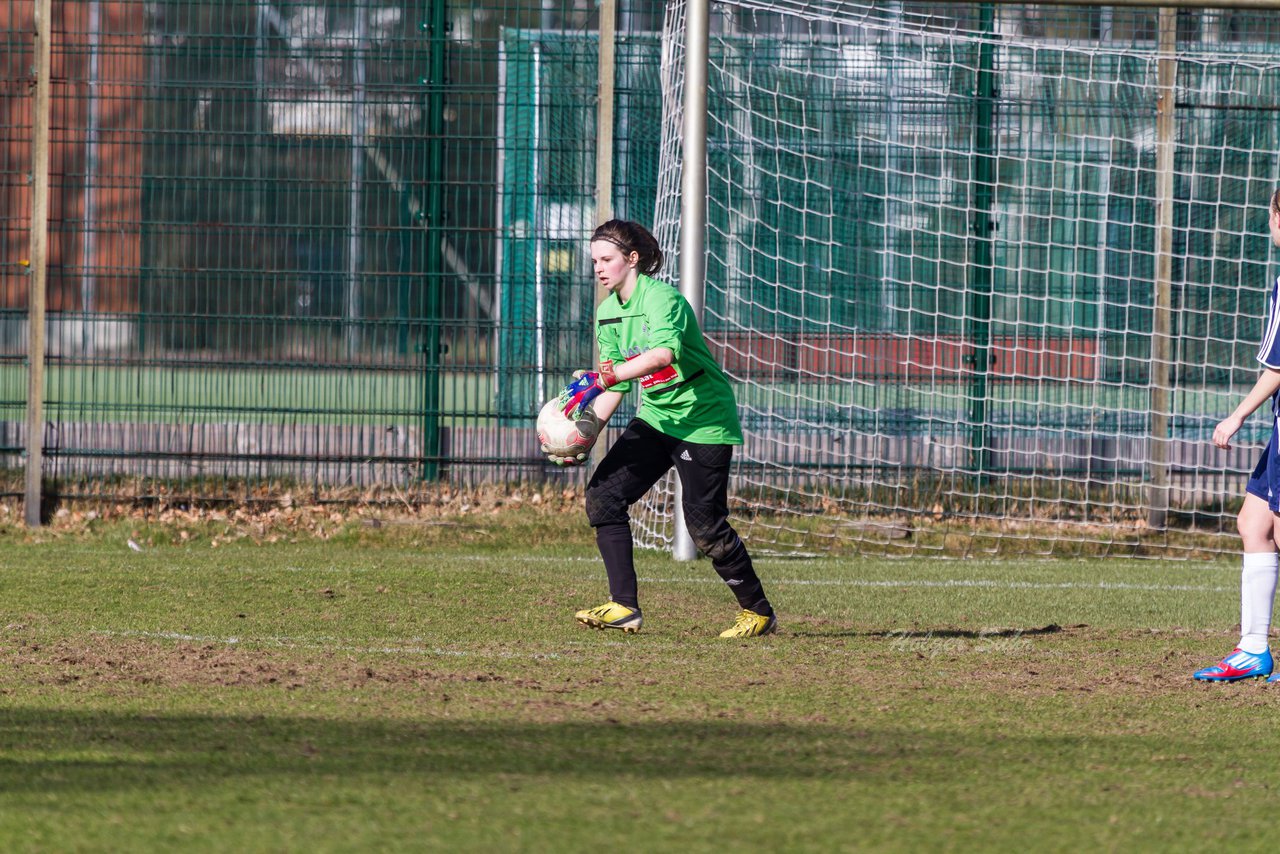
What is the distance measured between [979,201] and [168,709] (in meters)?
7.95

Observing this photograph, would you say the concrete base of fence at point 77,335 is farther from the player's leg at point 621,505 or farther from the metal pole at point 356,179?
the player's leg at point 621,505

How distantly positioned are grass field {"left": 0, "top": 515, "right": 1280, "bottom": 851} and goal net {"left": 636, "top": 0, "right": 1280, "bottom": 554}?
2247 mm

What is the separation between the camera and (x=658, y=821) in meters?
3.62

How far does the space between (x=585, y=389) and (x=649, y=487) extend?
49 cm

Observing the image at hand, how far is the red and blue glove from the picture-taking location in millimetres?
6344

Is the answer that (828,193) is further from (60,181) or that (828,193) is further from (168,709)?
(168,709)

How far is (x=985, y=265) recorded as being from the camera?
37.0ft

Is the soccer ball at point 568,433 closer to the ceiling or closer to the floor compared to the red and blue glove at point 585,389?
closer to the floor

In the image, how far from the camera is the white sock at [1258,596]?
5781mm

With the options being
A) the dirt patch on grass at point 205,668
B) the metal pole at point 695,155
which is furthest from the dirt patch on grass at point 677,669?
the metal pole at point 695,155

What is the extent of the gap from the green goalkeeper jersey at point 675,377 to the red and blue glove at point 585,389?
0.19ft

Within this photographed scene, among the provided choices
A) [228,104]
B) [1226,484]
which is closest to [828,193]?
[1226,484]

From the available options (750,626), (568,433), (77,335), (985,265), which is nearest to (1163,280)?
(985,265)

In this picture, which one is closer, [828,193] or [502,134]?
[502,134]
